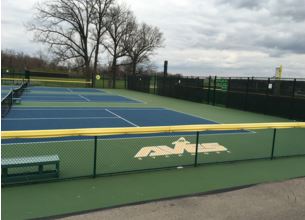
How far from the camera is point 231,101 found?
82.2ft

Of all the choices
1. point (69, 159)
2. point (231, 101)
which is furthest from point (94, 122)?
point (231, 101)

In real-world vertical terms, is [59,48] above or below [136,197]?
above

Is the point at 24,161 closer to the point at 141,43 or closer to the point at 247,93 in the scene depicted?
the point at 247,93

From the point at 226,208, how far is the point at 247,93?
61.2ft

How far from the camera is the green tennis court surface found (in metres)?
5.71

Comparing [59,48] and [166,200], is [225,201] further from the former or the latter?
[59,48]

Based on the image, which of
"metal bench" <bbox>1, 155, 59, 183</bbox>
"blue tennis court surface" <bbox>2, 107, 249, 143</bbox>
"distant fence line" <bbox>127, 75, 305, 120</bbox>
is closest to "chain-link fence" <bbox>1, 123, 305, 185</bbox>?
"metal bench" <bbox>1, 155, 59, 183</bbox>

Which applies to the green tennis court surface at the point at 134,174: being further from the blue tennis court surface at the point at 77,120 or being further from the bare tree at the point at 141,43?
the bare tree at the point at 141,43

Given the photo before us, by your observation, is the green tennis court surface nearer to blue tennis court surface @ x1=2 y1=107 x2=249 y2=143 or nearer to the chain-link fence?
the chain-link fence

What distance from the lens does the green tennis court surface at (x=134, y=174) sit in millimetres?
5711

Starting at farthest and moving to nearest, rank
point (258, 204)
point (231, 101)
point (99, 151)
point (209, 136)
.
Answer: point (231, 101)
point (209, 136)
point (99, 151)
point (258, 204)

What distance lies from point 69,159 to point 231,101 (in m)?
18.6

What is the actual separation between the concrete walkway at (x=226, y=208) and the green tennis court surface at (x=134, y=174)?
1.24ft

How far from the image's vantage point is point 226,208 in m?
5.59
